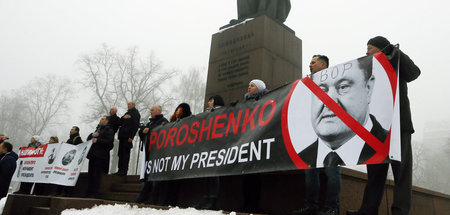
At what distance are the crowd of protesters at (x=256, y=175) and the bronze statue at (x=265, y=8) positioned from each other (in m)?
3.54

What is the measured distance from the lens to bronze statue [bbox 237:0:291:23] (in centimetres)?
804

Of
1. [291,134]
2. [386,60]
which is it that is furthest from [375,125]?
[291,134]

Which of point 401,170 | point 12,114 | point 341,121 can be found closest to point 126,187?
point 341,121

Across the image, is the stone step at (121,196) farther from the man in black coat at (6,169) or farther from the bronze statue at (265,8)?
the bronze statue at (265,8)

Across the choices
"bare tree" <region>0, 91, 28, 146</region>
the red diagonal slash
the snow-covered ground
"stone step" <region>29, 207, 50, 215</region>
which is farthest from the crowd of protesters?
"bare tree" <region>0, 91, 28, 146</region>

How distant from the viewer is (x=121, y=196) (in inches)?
261

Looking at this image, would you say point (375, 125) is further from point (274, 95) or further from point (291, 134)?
point (274, 95)

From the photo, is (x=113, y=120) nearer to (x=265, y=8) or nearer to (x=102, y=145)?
(x=102, y=145)

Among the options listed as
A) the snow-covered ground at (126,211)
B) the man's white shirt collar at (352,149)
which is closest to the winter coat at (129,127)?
the snow-covered ground at (126,211)

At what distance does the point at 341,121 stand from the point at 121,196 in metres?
4.87

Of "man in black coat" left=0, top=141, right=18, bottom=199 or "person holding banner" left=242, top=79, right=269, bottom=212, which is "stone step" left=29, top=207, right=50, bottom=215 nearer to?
"man in black coat" left=0, top=141, right=18, bottom=199

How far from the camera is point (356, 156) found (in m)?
2.94

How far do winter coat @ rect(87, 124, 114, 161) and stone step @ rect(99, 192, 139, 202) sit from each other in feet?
2.40

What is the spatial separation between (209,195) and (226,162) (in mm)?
629
